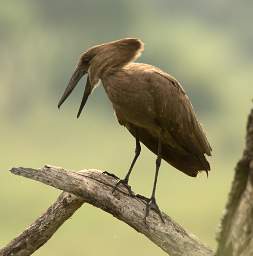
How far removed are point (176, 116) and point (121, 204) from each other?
110 centimetres

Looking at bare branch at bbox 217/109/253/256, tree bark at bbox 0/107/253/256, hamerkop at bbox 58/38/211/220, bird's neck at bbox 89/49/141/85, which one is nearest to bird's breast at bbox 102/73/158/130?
hamerkop at bbox 58/38/211/220

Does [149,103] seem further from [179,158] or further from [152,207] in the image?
[152,207]

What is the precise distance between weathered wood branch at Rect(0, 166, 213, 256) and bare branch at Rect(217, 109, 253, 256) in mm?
1744

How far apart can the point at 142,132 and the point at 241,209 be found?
3.55 meters

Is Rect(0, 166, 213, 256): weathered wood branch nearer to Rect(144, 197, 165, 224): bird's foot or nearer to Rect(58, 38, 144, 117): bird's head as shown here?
Rect(144, 197, 165, 224): bird's foot

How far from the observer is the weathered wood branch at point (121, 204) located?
26.5 ft

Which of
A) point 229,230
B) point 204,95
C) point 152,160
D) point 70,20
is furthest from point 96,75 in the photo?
point 70,20

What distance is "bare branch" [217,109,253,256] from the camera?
595cm

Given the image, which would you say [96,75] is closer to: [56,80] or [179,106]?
[179,106]

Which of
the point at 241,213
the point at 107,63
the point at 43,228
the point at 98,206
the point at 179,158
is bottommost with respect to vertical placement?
the point at 43,228

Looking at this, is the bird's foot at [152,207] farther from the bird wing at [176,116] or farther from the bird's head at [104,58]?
the bird's head at [104,58]

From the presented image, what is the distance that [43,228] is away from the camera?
893cm

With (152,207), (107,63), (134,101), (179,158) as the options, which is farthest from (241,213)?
(107,63)

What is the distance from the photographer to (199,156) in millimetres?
9203
